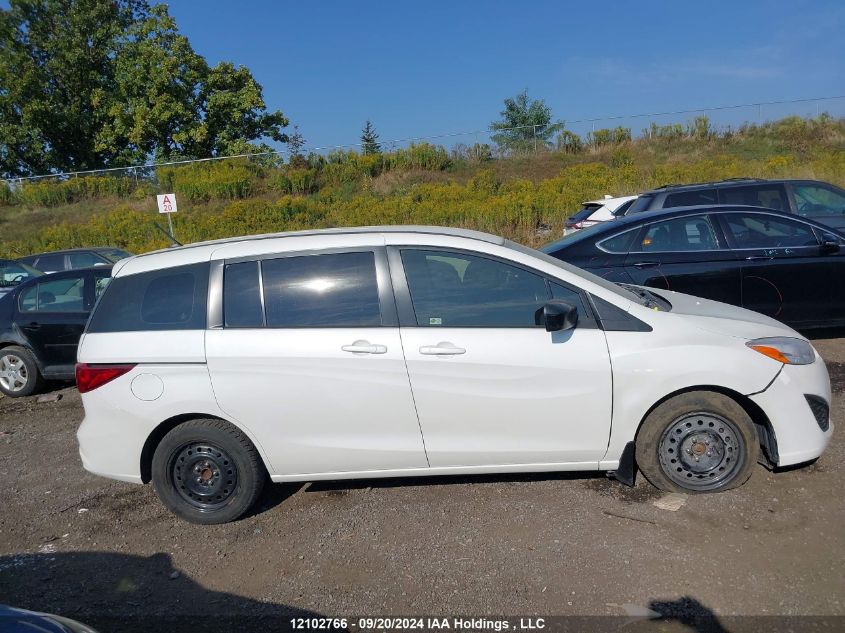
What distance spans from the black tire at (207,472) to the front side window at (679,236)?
465 cm

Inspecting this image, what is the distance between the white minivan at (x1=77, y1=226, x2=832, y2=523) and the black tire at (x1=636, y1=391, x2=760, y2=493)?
0.04 feet

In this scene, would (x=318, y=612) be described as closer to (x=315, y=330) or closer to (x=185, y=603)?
(x=185, y=603)

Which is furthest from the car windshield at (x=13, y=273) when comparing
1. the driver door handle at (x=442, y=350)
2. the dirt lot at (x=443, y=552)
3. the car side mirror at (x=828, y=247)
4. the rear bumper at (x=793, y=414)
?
the rear bumper at (x=793, y=414)

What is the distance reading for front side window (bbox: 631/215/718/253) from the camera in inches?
280

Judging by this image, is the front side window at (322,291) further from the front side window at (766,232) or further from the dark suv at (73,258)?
the dark suv at (73,258)

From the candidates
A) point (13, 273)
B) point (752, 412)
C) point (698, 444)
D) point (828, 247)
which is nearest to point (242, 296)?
point (698, 444)

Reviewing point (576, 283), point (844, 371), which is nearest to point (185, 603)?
point (576, 283)

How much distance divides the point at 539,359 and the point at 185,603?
231cm

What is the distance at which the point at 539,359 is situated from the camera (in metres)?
4.00

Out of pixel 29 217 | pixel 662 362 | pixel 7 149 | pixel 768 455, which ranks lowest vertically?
pixel 768 455

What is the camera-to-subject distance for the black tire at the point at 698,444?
13.3ft

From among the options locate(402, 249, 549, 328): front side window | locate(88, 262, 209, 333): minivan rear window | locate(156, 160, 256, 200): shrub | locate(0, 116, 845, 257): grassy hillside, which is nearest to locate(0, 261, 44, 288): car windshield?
locate(88, 262, 209, 333): minivan rear window

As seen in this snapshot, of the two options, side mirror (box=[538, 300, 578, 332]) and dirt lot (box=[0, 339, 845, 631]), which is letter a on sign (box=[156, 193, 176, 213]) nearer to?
dirt lot (box=[0, 339, 845, 631])

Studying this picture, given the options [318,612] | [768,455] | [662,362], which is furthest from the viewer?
[768,455]
